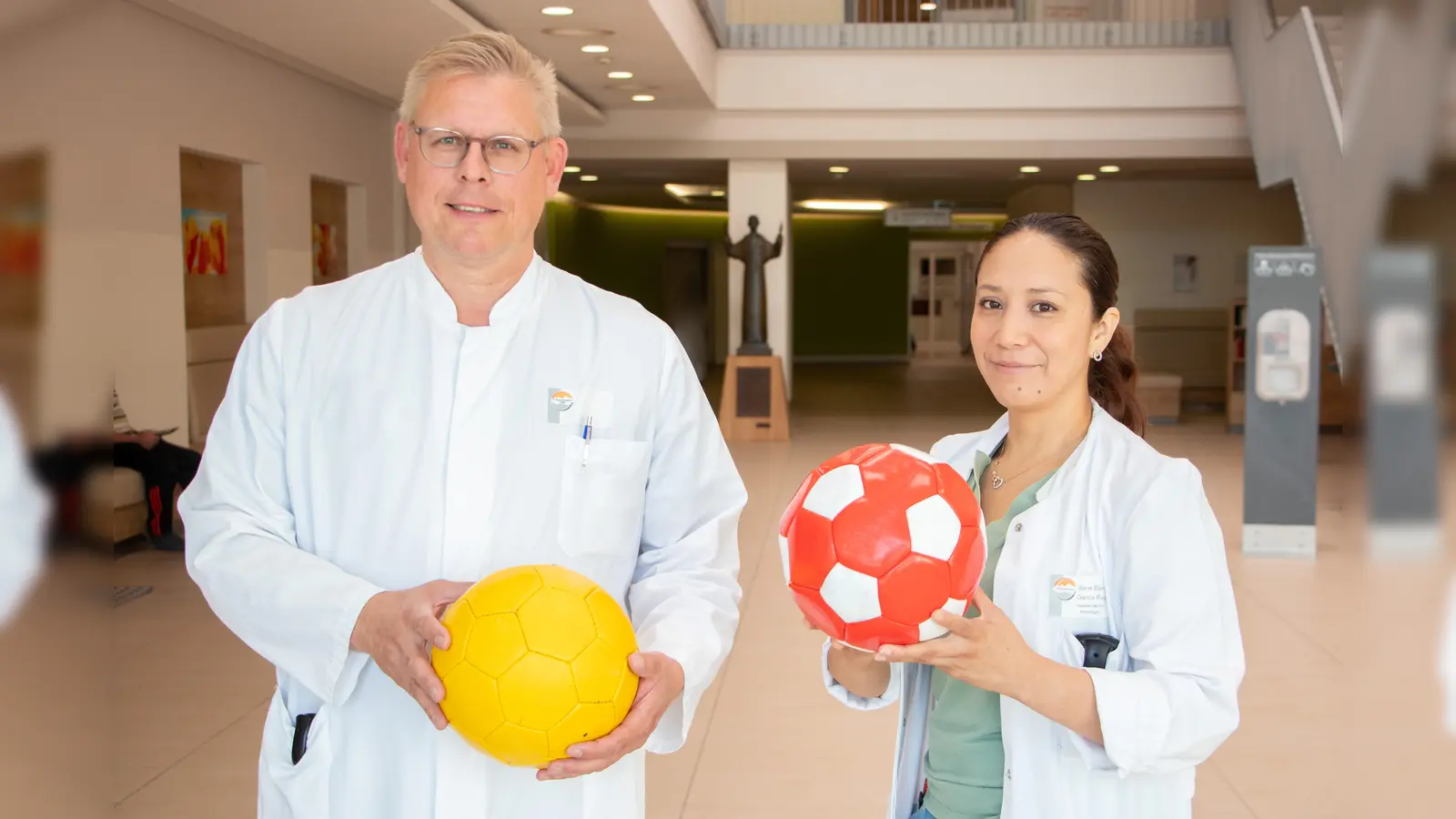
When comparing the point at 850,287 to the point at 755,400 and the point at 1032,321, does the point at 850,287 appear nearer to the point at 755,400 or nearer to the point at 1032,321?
the point at 755,400

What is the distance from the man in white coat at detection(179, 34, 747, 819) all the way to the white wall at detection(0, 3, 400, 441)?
185 inches

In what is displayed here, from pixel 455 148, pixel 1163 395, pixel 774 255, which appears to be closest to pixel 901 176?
pixel 774 255

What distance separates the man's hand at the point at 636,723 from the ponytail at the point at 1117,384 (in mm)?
842

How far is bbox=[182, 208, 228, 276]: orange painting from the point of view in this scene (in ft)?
28.7

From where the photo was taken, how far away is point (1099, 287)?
185 centimetres

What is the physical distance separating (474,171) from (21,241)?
5.29 meters

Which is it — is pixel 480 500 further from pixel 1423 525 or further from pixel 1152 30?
pixel 1152 30

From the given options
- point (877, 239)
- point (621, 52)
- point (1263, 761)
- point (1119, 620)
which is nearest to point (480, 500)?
point (1119, 620)

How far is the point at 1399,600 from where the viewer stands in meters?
6.56

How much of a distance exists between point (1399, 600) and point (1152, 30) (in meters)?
8.68

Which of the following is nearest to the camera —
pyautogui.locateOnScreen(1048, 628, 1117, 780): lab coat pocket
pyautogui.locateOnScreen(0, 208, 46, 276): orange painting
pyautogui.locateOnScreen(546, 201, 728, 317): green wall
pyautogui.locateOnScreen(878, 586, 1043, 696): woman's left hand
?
pyautogui.locateOnScreen(878, 586, 1043, 696): woman's left hand

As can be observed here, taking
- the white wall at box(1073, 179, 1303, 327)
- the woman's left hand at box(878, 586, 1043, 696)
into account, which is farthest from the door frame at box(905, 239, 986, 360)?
the woman's left hand at box(878, 586, 1043, 696)

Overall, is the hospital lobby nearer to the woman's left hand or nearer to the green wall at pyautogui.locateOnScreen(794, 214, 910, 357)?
the woman's left hand

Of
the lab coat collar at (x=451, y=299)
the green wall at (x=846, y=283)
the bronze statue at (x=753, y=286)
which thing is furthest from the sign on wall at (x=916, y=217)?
the lab coat collar at (x=451, y=299)
